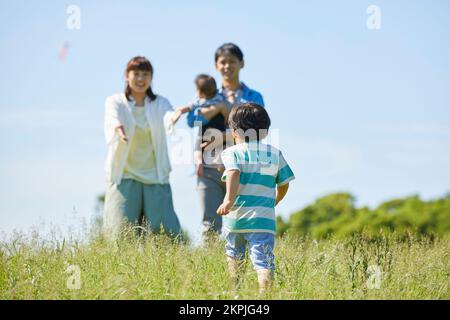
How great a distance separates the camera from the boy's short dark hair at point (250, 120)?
18.1 ft

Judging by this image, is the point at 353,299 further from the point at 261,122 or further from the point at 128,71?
the point at 128,71

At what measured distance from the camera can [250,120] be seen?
5.52 m

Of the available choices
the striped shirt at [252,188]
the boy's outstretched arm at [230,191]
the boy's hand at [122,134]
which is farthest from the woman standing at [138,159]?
the boy's outstretched arm at [230,191]

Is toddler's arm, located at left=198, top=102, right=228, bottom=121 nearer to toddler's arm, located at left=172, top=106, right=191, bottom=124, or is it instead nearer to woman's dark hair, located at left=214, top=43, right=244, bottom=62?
toddler's arm, located at left=172, top=106, right=191, bottom=124

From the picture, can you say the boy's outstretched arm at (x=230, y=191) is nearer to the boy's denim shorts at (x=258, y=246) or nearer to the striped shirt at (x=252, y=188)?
the striped shirt at (x=252, y=188)

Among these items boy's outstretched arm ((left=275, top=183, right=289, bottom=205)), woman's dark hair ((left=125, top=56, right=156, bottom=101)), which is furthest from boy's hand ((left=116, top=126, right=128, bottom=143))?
boy's outstretched arm ((left=275, top=183, right=289, bottom=205))

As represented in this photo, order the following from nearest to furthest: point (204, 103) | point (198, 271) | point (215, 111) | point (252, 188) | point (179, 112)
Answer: point (252, 188)
point (198, 271)
point (215, 111)
point (204, 103)
point (179, 112)

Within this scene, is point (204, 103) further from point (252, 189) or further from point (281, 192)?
point (252, 189)

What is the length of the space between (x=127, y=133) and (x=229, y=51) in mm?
1527

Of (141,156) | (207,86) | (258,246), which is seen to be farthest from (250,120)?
(141,156)

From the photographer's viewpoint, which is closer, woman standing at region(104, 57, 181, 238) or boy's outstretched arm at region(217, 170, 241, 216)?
boy's outstretched arm at region(217, 170, 241, 216)

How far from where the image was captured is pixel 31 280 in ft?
18.1

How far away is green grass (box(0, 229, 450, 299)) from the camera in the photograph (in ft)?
16.9
